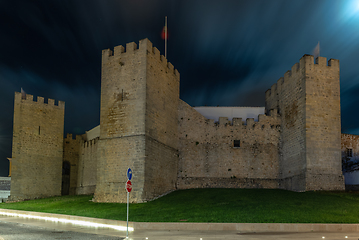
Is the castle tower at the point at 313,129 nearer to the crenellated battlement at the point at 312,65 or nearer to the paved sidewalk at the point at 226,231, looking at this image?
the crenellated battlement at the point at 312,65

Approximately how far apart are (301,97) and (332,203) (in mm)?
8362

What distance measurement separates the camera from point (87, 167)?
3073 centimetres

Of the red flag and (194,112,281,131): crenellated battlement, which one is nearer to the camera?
(194,112,281,131): crenellated battlement

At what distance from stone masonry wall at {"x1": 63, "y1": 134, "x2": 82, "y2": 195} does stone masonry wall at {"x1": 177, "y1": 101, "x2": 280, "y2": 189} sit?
45.1ft

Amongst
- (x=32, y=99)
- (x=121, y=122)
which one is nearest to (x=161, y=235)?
(x=121, y=122)

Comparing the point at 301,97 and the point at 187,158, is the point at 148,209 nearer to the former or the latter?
the point at 187,158

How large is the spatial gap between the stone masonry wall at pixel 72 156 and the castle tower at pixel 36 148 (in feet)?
6.28

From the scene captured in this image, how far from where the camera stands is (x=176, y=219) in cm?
1323

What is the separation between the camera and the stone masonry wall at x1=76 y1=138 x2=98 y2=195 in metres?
29.4

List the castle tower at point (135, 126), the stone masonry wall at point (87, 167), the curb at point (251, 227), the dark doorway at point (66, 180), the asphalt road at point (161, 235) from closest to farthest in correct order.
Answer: the asphalt road at point (161, 235) → the curb at point (251, 227) → the castle tower at point (135, 126) → the stone masonry wall at point (87, 167) → the dark doorway at point (66, 180)

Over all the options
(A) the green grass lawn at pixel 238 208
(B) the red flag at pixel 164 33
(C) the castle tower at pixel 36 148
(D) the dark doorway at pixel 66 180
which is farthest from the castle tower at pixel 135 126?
(D) the dark doorway at pixel 66 180

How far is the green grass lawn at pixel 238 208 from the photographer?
42.5ft

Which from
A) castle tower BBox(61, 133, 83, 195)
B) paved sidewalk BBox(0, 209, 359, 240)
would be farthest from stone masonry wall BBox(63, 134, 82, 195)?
paved sidewalk BBox(0, 209, 359, 240)

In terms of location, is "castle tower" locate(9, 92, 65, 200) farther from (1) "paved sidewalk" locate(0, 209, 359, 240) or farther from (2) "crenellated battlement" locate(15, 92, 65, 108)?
(1) "paved sidewalk" locate(0, 209, 359, 240)
